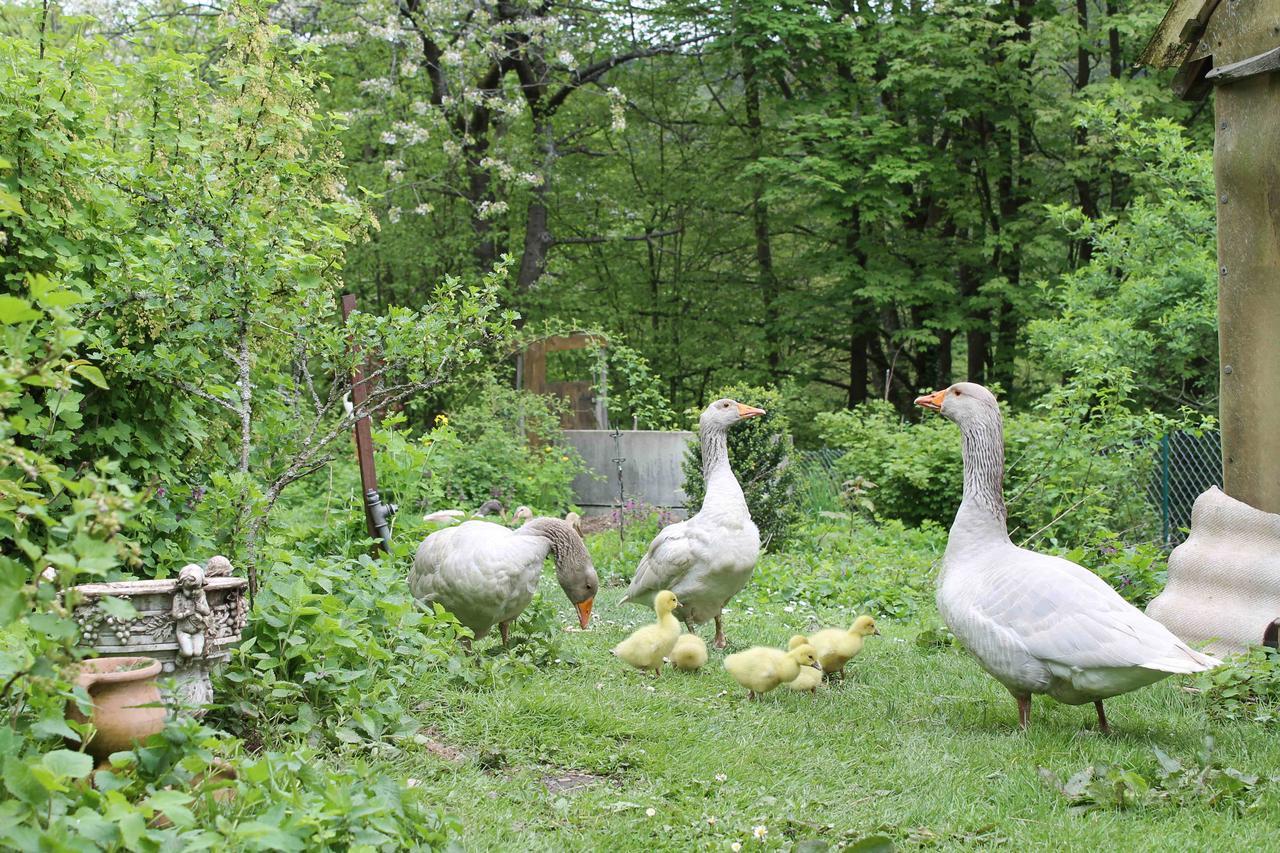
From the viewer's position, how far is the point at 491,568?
5781 millimetres

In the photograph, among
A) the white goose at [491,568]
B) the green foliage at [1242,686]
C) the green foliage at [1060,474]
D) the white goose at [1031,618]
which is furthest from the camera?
the green foliage at [1060,474]

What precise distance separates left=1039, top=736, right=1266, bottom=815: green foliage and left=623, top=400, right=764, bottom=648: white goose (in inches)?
106

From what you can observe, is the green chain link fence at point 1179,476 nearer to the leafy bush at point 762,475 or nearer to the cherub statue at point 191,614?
the leafy bush at point 762,475

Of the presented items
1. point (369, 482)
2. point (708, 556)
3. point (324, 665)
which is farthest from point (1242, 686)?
point (369, 482)

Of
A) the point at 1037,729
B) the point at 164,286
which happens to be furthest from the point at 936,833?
the point at 164,286

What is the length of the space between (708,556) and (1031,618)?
2.30 meters

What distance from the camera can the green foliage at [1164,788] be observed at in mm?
3975

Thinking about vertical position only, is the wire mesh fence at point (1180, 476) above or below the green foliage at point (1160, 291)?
below

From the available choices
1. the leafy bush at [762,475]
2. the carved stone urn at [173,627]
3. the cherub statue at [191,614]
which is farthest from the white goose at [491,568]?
the leafy bush at [762,475]

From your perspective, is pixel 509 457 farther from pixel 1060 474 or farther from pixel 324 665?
pixel 324 665

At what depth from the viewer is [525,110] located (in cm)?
1922

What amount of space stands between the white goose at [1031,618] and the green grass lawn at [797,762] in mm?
309

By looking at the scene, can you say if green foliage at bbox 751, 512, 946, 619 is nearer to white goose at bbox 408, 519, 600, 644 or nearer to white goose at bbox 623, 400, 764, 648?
white goose at bbox 623, 400, 764, 648

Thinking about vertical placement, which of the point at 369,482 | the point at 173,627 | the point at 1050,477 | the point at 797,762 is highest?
the point at 173,627
